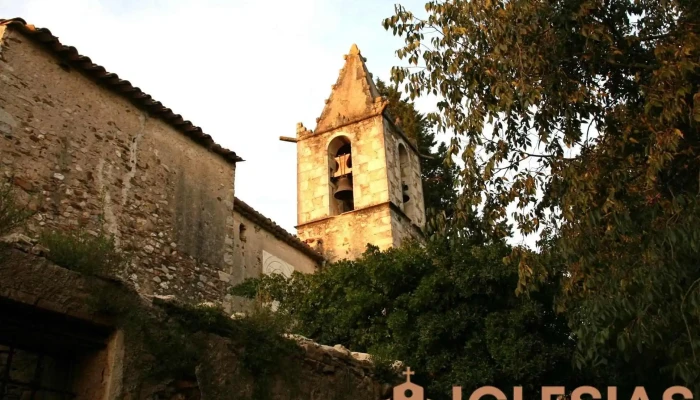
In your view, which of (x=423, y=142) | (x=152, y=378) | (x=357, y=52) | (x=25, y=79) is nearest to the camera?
(x=152, y=378)

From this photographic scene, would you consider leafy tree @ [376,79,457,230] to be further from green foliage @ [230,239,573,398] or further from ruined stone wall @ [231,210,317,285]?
green foliage @ [230,239,573,398]

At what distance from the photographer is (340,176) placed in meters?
18.8

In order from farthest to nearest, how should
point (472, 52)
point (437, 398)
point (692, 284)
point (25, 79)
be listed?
point (437, 398), point (25, 79), point (472, 52), point (692, 284)

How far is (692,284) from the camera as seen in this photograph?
5430 mm

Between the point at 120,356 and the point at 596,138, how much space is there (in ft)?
16.9

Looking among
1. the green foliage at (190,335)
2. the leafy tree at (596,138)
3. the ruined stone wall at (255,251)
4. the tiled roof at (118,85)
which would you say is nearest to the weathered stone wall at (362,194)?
the ruined stone wall at (255,251)

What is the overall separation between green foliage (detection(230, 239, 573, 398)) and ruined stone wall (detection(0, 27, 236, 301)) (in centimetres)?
184

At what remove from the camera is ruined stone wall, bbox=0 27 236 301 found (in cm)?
796

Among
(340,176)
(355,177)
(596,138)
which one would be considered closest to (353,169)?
(355,177)

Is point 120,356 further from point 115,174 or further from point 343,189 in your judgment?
point 343,189

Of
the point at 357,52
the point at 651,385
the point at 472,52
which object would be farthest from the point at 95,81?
the point at 357,52

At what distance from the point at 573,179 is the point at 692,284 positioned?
140 cm

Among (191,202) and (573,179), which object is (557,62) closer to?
(573,179)

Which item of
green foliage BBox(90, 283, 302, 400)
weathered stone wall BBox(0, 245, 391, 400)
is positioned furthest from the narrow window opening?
weathered stone wall BBox(0, 245, 391, 400)
